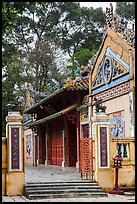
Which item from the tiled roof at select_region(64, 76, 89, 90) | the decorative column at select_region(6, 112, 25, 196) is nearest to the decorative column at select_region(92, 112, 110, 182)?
the decorative column at select_region(6, 112, 25, 196)

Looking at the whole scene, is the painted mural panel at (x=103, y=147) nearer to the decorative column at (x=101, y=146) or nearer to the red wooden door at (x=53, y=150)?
the decorative column at (x=101, y=146)

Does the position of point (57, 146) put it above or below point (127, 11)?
below

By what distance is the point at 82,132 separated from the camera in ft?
61.7

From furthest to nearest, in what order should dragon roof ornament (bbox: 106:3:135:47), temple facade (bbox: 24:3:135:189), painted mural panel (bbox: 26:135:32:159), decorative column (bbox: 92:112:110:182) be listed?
painted mural panel (bbox: 26:135:32:159) → dragon roof ornament (bbox: 106:3:135:47) → temple facade (bbox: 24:3:135:189) → decorative column (bbox: 92:112:110:182)

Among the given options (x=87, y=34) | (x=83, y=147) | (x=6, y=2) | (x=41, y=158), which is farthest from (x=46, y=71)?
(x=6, y=2)

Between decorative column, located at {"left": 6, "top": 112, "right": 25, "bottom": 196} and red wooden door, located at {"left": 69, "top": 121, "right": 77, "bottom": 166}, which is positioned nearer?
decorative column, located at {"left": 6, "top": 112, "right": 25, "bottom": 196}

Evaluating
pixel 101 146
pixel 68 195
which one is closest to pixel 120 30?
pixel 101 146

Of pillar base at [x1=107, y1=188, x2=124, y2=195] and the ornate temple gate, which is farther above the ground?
the ornate temple gate

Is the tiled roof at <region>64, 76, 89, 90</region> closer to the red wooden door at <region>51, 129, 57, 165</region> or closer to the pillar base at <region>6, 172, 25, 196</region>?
the red wooden door at <region>51, 129, 57, 165</region>

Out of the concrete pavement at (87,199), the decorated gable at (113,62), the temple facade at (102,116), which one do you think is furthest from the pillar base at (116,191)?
the decorated gable at (113,62)

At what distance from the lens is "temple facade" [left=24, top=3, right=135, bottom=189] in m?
12.6

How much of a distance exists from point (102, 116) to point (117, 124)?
246cm

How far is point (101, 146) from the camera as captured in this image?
41.0ft

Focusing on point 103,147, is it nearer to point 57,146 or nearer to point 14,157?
point 14,157
